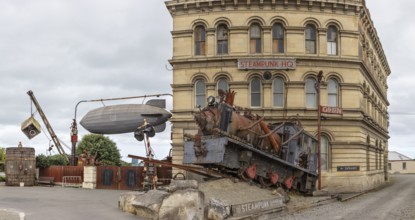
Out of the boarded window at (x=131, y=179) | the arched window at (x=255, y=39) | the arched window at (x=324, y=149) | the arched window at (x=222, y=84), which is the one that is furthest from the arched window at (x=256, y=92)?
the boarded window at (x=131, y=179)

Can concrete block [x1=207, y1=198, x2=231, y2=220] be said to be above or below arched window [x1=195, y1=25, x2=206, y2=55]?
below

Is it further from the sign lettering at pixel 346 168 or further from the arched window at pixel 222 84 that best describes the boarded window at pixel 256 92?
the sign lettering at pixel 346 168

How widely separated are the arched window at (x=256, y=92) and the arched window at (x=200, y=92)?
10.2 feet

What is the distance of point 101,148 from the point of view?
51.3 meters

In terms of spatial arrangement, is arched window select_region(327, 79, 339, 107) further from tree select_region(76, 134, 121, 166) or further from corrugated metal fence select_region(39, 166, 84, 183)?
tree select_region(76, 134, 121, 166)

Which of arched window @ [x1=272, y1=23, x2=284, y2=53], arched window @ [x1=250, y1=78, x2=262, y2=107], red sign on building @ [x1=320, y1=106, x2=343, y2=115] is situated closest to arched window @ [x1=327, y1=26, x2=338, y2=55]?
arched window @ [x1=272, y1=23, x2=284, y2=53]

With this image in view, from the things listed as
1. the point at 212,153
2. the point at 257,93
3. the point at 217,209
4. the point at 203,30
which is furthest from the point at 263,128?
the point at 203,30

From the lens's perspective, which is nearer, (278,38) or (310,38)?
(278,38)

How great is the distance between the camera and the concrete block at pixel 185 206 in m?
14.9

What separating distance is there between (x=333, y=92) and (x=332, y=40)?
352 cm

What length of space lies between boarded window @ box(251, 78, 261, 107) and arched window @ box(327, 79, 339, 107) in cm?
463

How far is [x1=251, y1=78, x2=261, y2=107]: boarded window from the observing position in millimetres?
31984

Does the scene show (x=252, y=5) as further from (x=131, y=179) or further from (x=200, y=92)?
(x=131, y=179)

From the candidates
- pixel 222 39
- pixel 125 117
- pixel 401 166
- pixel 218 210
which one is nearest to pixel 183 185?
pixel 218 210
